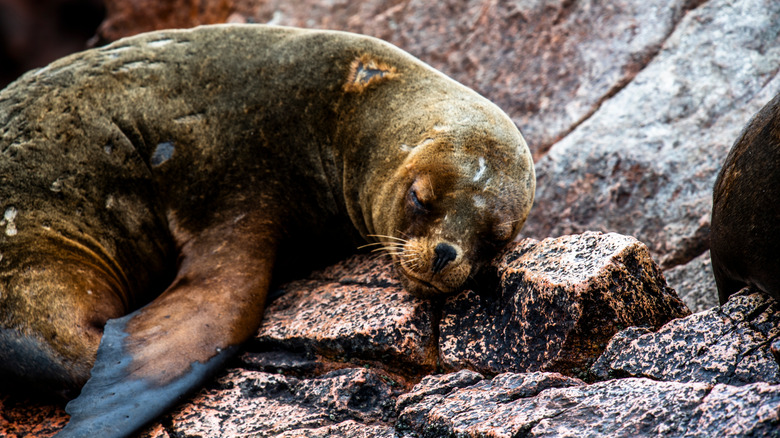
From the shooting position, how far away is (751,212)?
10.4 ft

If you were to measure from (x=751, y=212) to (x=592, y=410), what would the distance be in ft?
3.97

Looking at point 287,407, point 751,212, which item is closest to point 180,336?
point 287,407

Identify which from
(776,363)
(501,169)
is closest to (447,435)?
(776,363)

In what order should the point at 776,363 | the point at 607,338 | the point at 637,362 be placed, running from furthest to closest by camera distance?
the point at 607,338
the point at 637,362
the point at 776,363

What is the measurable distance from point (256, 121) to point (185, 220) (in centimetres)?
81

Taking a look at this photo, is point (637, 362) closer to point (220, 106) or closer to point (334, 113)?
point (334, 113)

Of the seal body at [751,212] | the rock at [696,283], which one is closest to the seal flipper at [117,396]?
the seal body at [751,212]

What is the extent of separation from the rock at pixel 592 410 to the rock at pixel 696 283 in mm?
2551

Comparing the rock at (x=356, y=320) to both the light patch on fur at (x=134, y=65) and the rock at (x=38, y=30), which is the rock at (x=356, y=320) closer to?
the light patch on fur at (x=134, y=65)

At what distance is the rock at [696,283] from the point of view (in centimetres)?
519

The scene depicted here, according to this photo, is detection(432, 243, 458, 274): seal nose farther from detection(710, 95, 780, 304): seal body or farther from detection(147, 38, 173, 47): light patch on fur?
detection(147, 38, 173, 47): light patch on fur

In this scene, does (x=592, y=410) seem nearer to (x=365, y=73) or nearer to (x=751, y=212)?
(x=751, y=212)

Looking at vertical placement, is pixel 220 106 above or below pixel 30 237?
above

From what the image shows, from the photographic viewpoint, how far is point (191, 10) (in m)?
10.1
